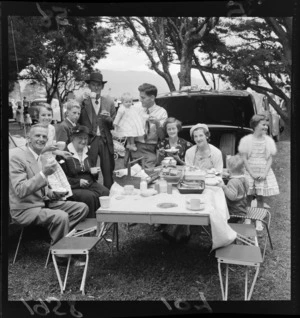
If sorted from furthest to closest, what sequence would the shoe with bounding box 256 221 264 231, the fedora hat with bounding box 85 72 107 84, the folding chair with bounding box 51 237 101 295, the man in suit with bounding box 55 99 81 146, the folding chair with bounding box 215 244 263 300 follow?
the shoe with bounding box 256 221 264 231 < the man in suit with bounding box 55 99 81 146 < the fedora hat with bounding box 85 72 107 84 < the folding chair with bounding box 51 237 101 295 < the folding chair with bounding box 215 244 263 300

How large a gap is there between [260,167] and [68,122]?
171 cm

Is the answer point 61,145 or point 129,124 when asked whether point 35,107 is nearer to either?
point 61,145

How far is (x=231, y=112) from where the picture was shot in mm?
4461

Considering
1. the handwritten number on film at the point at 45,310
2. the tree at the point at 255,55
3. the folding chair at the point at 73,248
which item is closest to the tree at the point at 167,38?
the tree at the point at 255,55

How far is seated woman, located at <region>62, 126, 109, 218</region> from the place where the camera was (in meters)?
4.35

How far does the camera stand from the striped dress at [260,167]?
14.0 feet

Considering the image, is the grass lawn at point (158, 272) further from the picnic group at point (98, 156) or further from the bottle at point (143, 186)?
the bottle at point (143, 186)

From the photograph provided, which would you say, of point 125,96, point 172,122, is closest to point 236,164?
point 172,122

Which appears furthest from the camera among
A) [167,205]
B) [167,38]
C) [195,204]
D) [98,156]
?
[98,156]

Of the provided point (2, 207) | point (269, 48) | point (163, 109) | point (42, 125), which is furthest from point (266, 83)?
point (2, 207)

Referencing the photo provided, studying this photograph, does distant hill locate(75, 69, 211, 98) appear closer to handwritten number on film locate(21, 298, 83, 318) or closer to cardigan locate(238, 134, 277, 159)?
cardigan locate(238, 134, 277, 159)

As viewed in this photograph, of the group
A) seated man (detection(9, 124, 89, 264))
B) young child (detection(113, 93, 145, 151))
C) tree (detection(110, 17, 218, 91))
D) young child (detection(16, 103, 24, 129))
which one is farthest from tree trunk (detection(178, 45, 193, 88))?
young child (detection(16, 103, 24, 129))

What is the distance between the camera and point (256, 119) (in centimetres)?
437

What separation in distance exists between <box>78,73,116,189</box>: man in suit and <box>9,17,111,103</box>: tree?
0.75 ft
